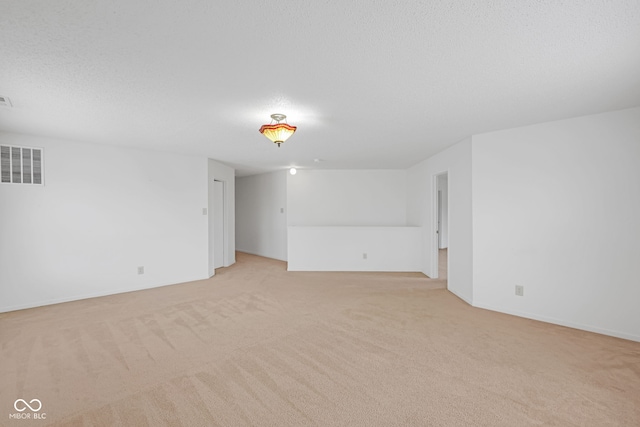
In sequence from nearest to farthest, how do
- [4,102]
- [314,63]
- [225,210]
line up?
[314,63] → [4,102] → [225,210]

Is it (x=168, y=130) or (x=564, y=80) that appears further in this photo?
(x=168, y=130)

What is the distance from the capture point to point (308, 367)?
8.05 feet

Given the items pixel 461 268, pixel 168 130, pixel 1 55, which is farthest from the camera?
pixel 461 268

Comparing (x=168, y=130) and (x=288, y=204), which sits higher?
(x=168, y=130)

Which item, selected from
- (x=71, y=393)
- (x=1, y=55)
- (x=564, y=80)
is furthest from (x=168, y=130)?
(x=564, y=80)

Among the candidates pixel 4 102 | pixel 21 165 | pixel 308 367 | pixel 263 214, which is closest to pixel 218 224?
pixel 263 214

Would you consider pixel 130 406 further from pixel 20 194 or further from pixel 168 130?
pixel 20 194

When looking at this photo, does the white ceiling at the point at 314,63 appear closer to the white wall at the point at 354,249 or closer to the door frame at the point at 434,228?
the door frame at the point at 434,228

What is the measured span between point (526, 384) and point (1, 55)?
442 cm

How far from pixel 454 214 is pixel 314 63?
3.58 meters

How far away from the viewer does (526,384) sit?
2.22 metres

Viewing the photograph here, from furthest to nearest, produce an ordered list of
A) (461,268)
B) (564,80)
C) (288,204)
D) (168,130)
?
(288,204) → (461,268) → (168,130) → (564,80)

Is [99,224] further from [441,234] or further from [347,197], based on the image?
[441,234]

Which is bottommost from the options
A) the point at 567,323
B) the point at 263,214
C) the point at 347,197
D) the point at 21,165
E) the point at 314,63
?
the point at 567,323
